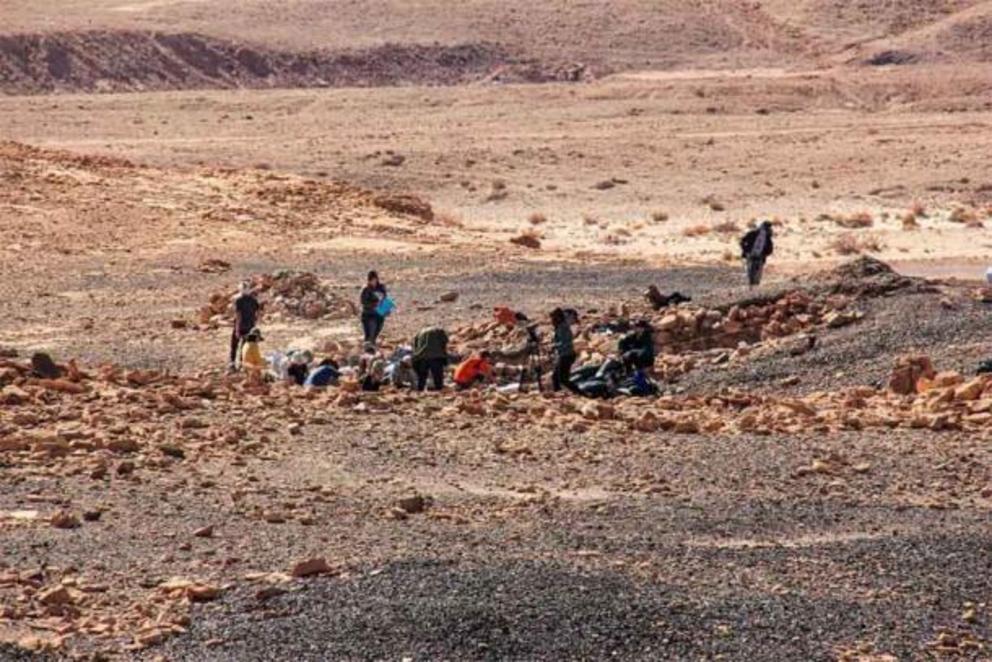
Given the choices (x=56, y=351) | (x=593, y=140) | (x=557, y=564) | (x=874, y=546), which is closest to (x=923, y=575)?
(x=874, y=546)

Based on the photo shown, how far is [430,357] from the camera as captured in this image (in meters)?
19.2

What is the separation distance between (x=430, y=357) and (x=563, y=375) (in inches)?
48.6

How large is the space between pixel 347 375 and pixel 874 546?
29.4 feet

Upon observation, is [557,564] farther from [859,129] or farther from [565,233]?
[859,129]

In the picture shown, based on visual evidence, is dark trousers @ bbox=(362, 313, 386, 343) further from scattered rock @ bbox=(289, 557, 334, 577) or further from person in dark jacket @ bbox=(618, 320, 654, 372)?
scattered rock @ bbox=(289, 557, 334, 577)

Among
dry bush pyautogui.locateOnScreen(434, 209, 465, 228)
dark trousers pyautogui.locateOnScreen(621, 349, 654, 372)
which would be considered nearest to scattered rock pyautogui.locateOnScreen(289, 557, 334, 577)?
dark trousers pyautogui.locateOnScreen(621, 349, 654, 372)

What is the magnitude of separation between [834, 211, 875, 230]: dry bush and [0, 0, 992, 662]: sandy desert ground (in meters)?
0.10

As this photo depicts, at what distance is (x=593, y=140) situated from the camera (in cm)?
5838

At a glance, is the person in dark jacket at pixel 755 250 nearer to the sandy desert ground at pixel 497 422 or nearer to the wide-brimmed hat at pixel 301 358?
the sandy desert ground at pixel 497 422

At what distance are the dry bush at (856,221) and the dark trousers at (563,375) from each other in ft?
71.1

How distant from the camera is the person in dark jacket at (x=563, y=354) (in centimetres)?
1898

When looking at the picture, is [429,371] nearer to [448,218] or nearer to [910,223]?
[910,223]

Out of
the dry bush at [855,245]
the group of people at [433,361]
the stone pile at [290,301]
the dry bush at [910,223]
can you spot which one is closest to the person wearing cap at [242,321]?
the group of people at [433,361]

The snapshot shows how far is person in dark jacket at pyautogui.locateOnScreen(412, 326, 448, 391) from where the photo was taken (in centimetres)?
1914
